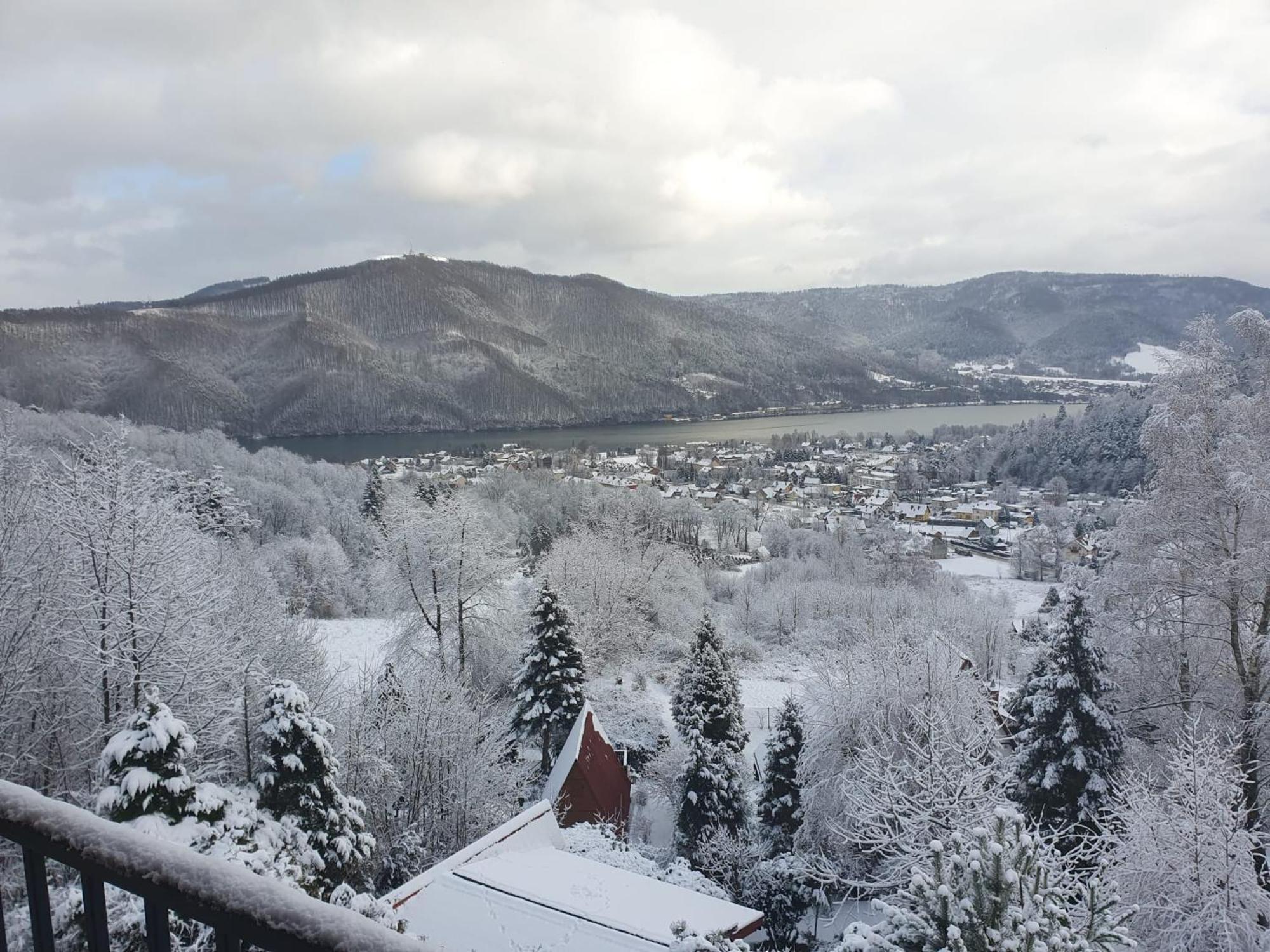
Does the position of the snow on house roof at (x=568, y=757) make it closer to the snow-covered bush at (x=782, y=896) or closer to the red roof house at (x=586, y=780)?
the red roof house at (x=586, y=780)

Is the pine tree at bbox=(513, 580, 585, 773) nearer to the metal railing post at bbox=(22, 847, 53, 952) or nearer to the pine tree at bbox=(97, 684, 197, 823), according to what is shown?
the pine tree at bbox=(97, 684, 197, 823)

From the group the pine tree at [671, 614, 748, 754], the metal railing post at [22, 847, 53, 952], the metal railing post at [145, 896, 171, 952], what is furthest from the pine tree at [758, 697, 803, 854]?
the metal railing post at [145, 896, 171, 952]

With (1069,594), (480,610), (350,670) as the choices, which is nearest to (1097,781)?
(1069,594)

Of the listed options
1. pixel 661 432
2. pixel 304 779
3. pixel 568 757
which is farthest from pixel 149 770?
pixel 661 432

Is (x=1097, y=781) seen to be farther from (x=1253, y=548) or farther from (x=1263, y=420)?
(x=1263, y=420)

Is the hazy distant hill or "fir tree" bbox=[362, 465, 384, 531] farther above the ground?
the hazy distant hill
